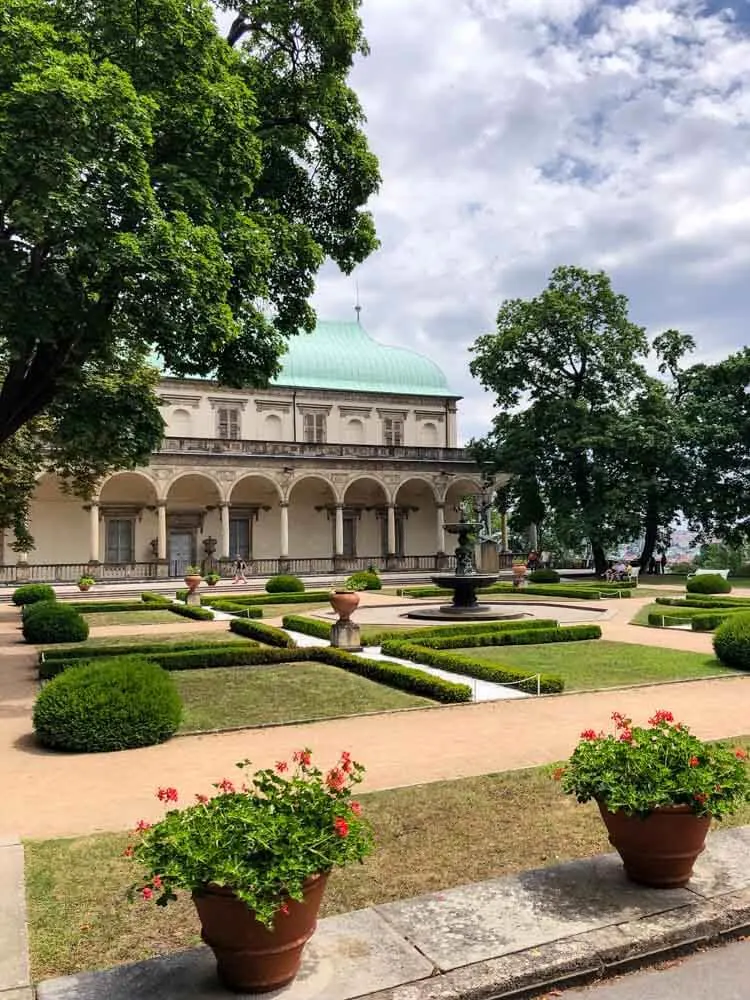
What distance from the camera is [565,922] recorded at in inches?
173

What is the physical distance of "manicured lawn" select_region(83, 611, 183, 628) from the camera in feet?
80.8

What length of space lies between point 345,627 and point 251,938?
13862mm

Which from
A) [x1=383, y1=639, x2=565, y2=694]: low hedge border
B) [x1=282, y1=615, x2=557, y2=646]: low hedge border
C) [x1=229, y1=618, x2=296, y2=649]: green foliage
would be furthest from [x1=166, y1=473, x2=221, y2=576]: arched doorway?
[x1=383, y1=639, x2=565, y2=694]: low hedge border

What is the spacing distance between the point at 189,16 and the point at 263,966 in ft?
44.0

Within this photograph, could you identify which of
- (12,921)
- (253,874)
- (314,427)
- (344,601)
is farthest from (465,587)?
(314,427)

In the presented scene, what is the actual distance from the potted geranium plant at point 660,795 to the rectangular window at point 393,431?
47.7 metres

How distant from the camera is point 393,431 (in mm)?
52969

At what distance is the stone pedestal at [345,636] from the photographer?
1730 centimetres

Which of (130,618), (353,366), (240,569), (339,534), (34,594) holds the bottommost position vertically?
(130,618)

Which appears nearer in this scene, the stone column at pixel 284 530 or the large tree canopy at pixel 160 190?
the large tree canopy at pixel 160 190

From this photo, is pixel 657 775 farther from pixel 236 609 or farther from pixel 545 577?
pixel 545 577

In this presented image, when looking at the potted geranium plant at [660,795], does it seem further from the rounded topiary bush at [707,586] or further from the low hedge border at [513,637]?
the rounded topiary bush at [707,586]

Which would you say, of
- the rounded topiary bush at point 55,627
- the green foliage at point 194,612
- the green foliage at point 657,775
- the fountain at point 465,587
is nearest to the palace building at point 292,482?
the green foliage at point 194,612

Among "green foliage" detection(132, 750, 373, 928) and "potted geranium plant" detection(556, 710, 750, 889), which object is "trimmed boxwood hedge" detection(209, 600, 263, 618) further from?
"green foliage" detection(132, 750, 373, 928)
